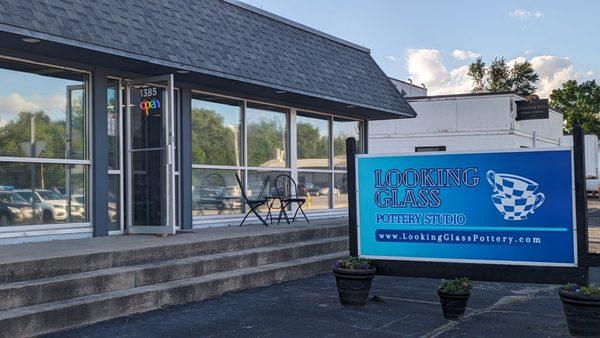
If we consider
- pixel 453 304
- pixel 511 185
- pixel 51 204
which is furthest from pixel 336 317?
pixel 51 204

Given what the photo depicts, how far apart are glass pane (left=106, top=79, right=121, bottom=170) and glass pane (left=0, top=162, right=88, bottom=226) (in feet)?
1.90

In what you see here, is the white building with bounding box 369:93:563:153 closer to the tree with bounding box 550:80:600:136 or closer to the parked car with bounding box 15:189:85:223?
the parked car with bounding box 15:189:85:223

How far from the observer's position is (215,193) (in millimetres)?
10430

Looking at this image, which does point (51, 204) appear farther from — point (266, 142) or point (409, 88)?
point (409, 88)

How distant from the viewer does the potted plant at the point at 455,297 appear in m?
6.07

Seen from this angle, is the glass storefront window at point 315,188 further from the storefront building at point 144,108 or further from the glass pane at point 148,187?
the glass pane at point 148,187

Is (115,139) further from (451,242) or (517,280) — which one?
(517,280)

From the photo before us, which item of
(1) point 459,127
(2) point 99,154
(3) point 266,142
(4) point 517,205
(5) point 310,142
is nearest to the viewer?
(4) point 517,205

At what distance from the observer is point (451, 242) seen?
6484 mm

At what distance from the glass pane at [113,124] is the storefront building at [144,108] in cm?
2

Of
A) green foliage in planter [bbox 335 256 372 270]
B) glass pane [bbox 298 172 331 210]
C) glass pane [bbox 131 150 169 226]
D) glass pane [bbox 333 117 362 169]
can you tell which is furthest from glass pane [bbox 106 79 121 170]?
glass pane [bbox 333 117 362 169]

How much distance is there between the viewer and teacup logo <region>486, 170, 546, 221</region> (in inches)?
241

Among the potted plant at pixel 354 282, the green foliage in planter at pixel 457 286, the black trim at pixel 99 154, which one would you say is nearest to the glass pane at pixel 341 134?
the black trim at pixel 99 154

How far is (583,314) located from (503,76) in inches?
2555
